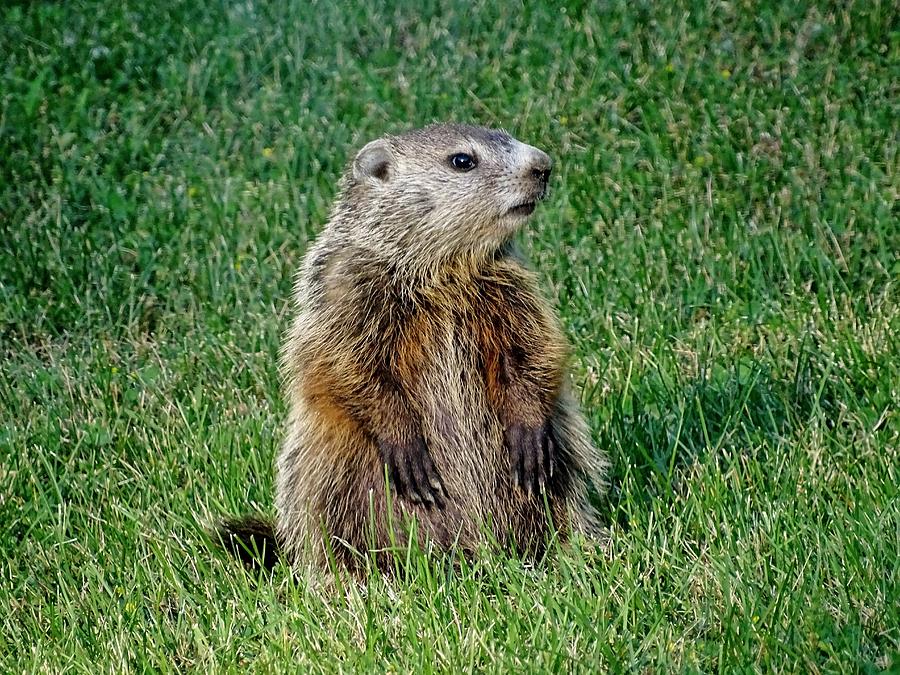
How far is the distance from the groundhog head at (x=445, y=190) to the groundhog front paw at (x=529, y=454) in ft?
2.08

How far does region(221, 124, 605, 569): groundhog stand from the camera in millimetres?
4438

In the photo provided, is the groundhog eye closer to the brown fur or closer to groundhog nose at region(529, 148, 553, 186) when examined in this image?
the brown fur

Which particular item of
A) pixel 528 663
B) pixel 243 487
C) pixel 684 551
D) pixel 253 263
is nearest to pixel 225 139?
pixel 253 263

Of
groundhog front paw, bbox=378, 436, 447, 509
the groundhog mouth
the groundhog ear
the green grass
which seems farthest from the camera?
the groundhog ear

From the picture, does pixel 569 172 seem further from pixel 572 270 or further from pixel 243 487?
pixel 243 487

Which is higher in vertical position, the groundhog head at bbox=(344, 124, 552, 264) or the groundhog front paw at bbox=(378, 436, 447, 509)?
the groundhog head at bbox=(344, 124, 552, 264)

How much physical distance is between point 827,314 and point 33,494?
3.21 meters

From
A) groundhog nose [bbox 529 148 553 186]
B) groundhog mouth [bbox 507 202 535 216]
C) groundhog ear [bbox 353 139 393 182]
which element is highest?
groundhog nose [bbox 529 148 553 186]

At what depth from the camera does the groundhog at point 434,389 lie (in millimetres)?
4438

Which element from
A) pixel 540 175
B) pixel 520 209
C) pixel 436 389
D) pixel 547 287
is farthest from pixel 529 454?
pixel 547 287

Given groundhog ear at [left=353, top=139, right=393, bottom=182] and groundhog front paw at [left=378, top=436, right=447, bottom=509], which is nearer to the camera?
groundhog front paw at [left=378, top=436, right=447, bottom=509]


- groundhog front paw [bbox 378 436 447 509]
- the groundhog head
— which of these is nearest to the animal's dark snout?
the groundhog head

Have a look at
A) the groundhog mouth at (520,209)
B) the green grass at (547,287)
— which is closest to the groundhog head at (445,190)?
the groundhog mouth at (520,209)

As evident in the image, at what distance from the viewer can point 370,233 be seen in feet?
15.5
